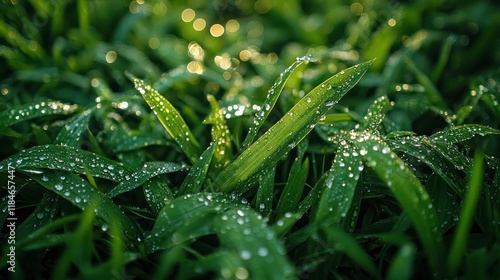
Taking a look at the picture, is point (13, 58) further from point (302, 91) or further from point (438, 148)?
point (438, 148)

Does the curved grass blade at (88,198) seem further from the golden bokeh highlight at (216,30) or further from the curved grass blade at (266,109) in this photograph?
the golden bokeh highlight at (216,30)

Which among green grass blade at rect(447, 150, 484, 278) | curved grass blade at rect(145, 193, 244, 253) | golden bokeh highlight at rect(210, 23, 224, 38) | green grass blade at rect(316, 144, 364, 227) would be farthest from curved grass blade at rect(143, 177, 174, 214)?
golden bokeh highlight at rect(210, 23, 224, 38)

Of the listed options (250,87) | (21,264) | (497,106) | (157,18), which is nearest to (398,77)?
(497,106)

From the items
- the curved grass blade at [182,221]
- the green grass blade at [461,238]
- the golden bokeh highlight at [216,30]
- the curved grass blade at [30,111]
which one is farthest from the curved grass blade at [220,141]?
the golden bokeh highlight at [216,30]

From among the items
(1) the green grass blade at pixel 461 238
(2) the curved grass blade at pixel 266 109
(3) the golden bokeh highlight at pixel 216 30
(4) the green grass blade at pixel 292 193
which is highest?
(3) the golden bokeh highlight at pixel 216 30

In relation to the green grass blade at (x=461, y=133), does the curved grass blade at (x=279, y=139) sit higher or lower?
higher

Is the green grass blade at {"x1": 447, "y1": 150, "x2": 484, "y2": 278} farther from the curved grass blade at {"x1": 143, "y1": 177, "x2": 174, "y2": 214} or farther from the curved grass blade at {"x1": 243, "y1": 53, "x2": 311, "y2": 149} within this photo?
the curved grass blade at {"x1": 143, "y1": 177, "x2": 174, "y2": 214}

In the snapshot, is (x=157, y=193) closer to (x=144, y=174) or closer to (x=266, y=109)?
(x=144, y=174)
